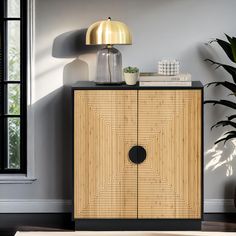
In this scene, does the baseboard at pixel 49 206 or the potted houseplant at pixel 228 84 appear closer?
the potted houseplant at pixel 228 84

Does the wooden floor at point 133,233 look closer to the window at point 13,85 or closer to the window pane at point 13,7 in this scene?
the window at point 13,85

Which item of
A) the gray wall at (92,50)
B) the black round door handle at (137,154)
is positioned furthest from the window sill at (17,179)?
the black round door handle at (137,154)

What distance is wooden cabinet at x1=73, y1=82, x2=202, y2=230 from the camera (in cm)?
484

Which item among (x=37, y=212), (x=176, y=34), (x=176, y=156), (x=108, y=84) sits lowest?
(x=37, y=212)

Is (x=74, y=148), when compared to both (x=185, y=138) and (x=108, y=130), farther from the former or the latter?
(x=185, y=138)

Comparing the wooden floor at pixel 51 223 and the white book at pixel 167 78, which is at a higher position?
the white book at pixel 167 78

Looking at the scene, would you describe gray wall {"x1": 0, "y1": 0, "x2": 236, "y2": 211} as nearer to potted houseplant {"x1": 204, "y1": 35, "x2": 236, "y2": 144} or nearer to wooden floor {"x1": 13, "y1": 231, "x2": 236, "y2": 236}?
→ potted houseplant {"x1": 204, "y1": 35, "x2": 236, "y2": 144}

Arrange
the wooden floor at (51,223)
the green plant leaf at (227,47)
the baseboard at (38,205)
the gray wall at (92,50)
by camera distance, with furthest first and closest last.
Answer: the baseboard at (38,205) < the gray wall at (92,50) < the green plant leaf at (227,47) < the wooden floor at (51,223)

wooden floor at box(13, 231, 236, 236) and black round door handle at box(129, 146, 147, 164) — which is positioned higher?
black round door handle at box(129, 146, 147, 164)

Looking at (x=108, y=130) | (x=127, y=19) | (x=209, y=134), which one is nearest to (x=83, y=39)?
(x=127, y=19)

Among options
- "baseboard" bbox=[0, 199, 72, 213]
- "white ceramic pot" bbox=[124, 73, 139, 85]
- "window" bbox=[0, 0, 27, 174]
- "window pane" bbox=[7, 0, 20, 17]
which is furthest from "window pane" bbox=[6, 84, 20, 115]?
"white ceramic pot" bbox=[124, 73, 139, 85]

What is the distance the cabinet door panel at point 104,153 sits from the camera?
4.84 meters

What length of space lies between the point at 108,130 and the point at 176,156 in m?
0.44

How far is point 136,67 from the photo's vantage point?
5.20 m
